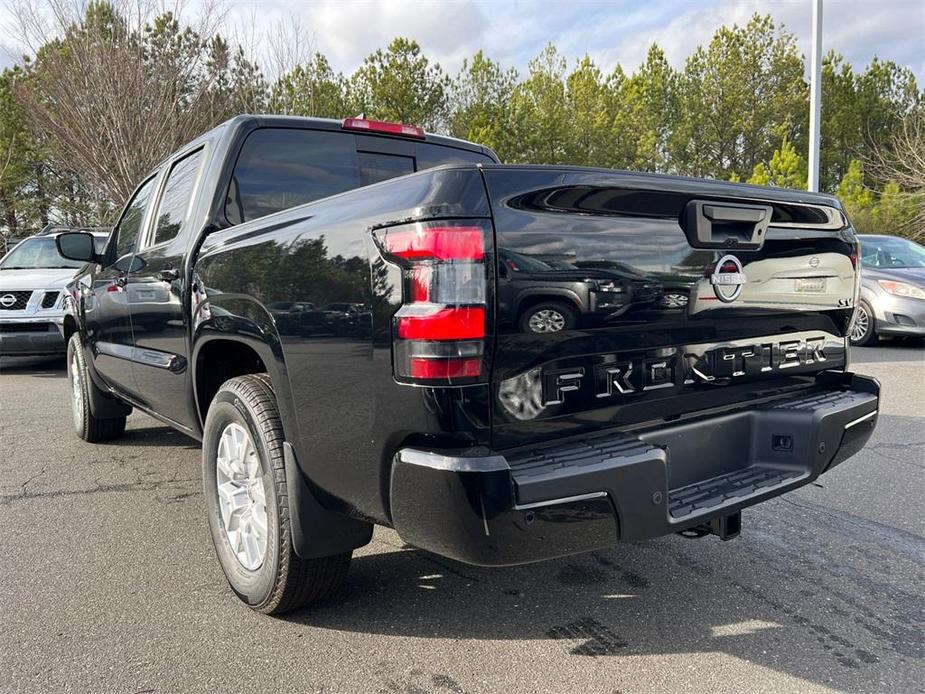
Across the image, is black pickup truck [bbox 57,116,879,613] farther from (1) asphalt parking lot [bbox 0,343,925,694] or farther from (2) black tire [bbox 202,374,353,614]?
(1) asphalt parking lot [bbox 0,343,925,694]

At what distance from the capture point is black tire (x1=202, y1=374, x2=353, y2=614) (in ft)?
7.82

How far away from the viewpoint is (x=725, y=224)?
239 cm

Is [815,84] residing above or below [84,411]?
above

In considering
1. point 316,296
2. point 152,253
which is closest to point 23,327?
point 152,253

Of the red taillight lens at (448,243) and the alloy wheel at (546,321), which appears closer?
the red taillight lens at (448,243)

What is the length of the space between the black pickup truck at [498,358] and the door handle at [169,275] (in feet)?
0.04

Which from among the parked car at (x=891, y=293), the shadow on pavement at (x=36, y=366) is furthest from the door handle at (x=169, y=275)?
the parked car at (x=891, y=293)

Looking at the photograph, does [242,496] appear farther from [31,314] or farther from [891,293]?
[891,293]

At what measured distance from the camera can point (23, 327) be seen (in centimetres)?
890

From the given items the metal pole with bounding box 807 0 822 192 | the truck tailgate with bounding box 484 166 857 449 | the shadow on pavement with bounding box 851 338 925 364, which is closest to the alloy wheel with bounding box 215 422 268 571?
the truck tailgate with bounding box 484 166 857 449

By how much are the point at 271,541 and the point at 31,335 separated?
807cm

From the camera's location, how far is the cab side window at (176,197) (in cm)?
344

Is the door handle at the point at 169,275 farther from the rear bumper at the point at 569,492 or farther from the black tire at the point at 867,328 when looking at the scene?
the black tire at the point at 867,328

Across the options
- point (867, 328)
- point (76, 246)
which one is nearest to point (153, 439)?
point (76, 246)
